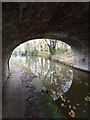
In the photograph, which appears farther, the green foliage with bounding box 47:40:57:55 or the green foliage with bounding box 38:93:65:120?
the green foliage with bounding box 47:40:57:55

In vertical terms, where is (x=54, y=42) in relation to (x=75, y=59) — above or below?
above

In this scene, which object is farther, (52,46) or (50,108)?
(52,46)

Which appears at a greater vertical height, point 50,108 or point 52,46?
point 52,46

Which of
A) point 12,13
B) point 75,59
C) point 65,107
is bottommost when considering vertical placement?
point 65,107

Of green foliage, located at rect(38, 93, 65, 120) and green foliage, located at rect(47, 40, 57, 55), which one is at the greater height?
green foliage, located at rect(47, 40, 57, 55)

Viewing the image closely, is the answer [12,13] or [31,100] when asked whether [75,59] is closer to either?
[31,100]

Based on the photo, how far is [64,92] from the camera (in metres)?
10.4

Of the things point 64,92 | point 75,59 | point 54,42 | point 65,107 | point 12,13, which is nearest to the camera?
point 12,13

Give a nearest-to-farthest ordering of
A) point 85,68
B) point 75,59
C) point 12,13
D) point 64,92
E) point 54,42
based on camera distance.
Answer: point 12,13 → point 64,92 → point 85,68 → point 75,59 → point 54,42

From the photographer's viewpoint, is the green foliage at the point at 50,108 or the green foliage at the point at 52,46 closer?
the green foliage at the point at 50,108

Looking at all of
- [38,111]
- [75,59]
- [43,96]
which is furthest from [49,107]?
[75,59]

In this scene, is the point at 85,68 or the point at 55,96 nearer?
the point at 55,96

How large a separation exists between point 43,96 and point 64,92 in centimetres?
195

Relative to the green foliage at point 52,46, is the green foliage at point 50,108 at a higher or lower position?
lower
